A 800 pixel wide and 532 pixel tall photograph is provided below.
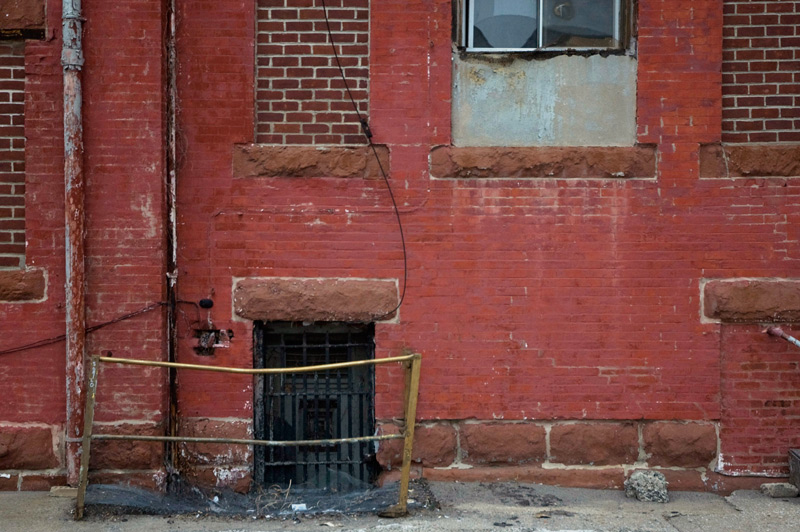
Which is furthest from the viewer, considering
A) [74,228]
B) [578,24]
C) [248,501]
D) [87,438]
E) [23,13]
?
[578,24]

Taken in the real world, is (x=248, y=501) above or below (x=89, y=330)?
below

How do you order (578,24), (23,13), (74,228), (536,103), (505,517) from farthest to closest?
(578,24), (536,103), (23,13), (74,228), (505,517)

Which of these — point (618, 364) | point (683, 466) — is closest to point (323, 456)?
point (618, 364)

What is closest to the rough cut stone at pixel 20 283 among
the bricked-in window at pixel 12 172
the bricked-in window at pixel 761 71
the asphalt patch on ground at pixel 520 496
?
the bricked-in window at pixel 12 172

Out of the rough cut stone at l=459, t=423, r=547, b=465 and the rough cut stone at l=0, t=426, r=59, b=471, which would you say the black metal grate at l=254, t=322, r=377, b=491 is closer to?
the rough cut stone at l=459, t=423, r=547, b=465

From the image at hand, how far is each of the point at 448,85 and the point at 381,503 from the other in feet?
10.9

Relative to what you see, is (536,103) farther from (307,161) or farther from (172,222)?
(172,222)

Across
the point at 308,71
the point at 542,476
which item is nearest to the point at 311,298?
the point at 308,71

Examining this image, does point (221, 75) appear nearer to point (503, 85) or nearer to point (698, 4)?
point (503, 85)

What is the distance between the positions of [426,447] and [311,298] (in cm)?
154

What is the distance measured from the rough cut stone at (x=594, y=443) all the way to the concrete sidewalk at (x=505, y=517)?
30cm

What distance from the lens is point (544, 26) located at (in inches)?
258

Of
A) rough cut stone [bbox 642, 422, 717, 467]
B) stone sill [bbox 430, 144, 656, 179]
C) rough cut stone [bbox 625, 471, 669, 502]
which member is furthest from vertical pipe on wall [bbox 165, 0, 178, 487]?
rough cut stone [bbox 642, 422, 717, 467]

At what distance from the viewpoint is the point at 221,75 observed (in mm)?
6332
